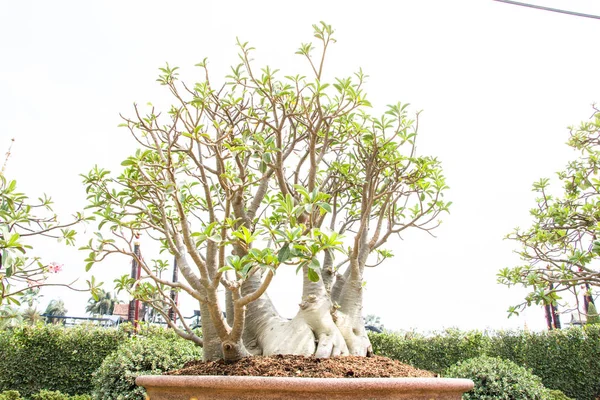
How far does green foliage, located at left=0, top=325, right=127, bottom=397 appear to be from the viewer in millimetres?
6980

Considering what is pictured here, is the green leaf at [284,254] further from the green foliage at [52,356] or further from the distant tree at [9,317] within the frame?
the green foliage at [52,356]

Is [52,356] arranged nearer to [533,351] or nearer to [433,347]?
[433,347]

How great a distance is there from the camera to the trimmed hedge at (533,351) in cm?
593

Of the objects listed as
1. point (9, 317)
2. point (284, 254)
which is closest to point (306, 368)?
point (284, 254)

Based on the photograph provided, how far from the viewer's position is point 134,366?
448cm

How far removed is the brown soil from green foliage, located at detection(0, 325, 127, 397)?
216 inches

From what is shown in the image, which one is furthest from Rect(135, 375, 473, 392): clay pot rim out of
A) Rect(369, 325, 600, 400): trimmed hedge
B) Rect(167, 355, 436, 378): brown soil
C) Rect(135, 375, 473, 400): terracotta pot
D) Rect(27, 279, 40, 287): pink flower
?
Rect(369, 325, 600, 400): trimmed hedge

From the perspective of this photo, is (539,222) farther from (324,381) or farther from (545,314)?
(545,314)

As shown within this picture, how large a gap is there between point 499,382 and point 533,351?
2394mm

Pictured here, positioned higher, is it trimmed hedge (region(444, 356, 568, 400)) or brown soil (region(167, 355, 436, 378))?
brown soil (region(167, 355, 436, 378))

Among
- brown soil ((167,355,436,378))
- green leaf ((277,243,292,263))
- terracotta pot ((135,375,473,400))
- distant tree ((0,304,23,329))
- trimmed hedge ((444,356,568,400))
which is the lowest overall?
trimmed hedge ((444,356,568,400))

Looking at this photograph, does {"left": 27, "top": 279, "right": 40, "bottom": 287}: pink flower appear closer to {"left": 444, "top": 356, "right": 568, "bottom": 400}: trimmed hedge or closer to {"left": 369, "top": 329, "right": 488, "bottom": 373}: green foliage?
{"left": 444, "top": 356, "right": 568, "bottom": 400}: trimmed hedge

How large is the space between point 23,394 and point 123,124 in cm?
640

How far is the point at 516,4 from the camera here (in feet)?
8.55
